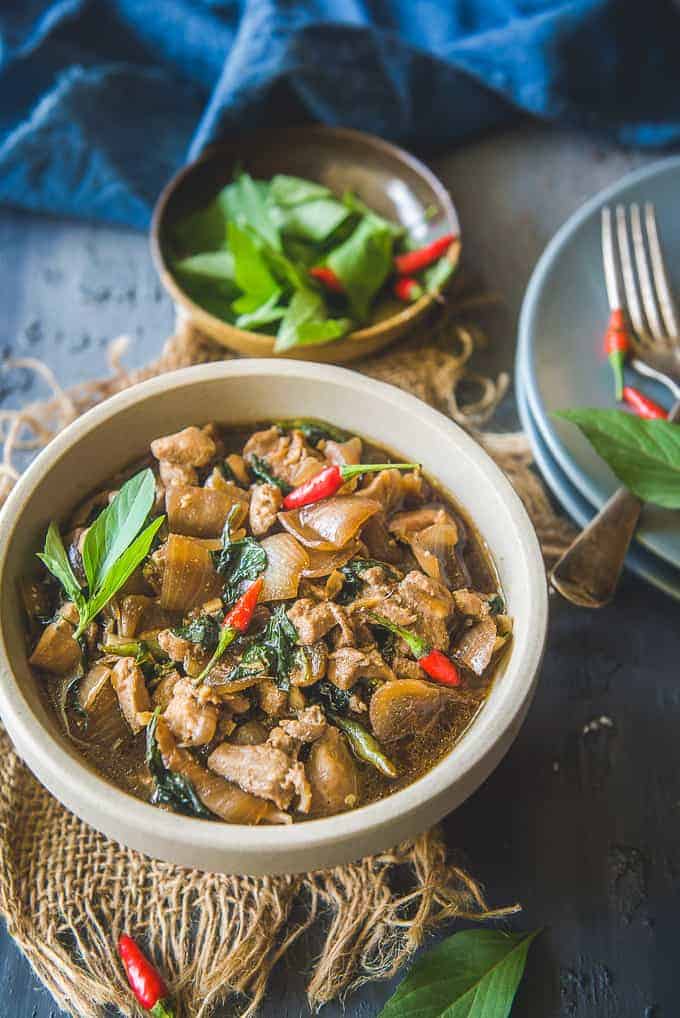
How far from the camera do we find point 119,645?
7.54 ft

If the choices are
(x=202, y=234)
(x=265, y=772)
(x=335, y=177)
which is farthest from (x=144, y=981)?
(x=335, y=177)

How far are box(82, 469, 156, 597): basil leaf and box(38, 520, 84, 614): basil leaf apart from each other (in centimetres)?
4

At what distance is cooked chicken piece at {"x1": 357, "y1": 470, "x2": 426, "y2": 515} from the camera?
8.29 feet

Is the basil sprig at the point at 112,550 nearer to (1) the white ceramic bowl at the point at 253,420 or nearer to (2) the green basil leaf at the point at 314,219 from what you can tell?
(1) the white ceramic bowl at the point at 253,420

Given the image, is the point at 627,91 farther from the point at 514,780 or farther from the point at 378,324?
the point at 514,780

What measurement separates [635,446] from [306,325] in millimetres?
1139

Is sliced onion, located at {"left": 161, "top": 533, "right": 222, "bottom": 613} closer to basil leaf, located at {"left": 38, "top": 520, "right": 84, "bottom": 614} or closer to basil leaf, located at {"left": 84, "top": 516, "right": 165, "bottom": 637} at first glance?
basil leaf, located at {"left": 84, "top": 516, "right": 165, "bottom": 637}

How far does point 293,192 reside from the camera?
12.2 feet

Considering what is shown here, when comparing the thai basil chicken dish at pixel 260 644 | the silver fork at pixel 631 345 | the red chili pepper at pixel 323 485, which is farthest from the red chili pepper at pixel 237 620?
the silver fork at pixel 631 345

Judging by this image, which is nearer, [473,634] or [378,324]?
[473,634]

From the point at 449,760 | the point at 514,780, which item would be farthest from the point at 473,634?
the point at 514,780

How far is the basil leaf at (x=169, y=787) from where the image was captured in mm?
Result: 2162

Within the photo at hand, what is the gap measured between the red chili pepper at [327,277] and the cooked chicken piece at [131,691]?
1751 millimetres

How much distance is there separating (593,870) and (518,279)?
2254mm
